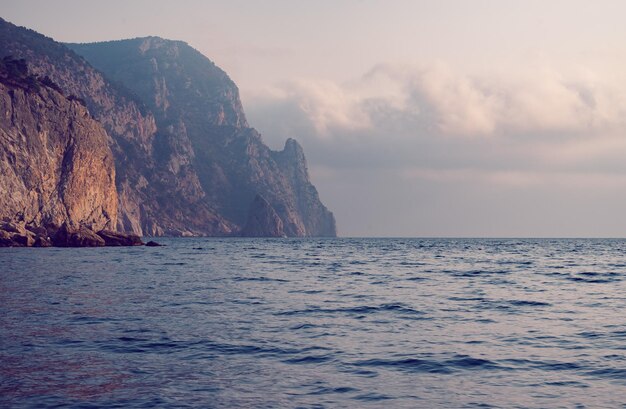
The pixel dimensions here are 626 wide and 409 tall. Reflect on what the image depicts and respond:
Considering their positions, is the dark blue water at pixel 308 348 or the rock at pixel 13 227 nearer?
the dark blue water at pixel 308 348

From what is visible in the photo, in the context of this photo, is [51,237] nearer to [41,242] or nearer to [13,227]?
[41,242]

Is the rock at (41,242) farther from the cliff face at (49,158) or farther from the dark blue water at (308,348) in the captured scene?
the dark blue water at (308,348)

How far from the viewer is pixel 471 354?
15.2 m

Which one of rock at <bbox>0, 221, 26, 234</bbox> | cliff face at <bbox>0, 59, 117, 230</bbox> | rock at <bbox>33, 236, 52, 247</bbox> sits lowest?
rock at <bbox>33, 236, 52, 247</bbox>

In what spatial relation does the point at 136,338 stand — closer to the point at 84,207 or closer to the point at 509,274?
the point at 509,274

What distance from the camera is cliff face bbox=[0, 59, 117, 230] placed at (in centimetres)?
10725

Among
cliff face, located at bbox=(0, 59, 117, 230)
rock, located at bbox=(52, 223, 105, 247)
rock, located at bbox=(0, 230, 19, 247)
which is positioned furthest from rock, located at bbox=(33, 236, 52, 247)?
cliff face, located at bbox=(0, 59, 117, 230)

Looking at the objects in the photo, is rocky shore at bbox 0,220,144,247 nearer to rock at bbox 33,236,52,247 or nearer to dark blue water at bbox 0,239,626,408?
rock at bbox 33,236,52,247

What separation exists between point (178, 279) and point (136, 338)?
2179 cm

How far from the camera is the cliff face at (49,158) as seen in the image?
10725 centimetres

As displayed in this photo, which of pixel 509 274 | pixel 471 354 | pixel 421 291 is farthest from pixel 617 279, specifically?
pixel 471 354

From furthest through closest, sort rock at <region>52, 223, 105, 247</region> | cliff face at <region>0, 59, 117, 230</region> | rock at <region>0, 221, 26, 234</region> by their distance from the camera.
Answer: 1. cliff face at <region>0, 59, 117, 230</region>
2. rock at <region>52, 223, 105, 247</region>
3. rock at <region>0, 221, 26, 234</region>

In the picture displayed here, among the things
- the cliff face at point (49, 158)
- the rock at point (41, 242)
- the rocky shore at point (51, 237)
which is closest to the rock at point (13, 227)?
the rocky shore at point (51, 237)

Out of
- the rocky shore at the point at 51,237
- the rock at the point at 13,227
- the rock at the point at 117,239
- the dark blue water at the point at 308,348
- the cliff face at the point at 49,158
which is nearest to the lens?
the dark blue water at the point at 308,348
